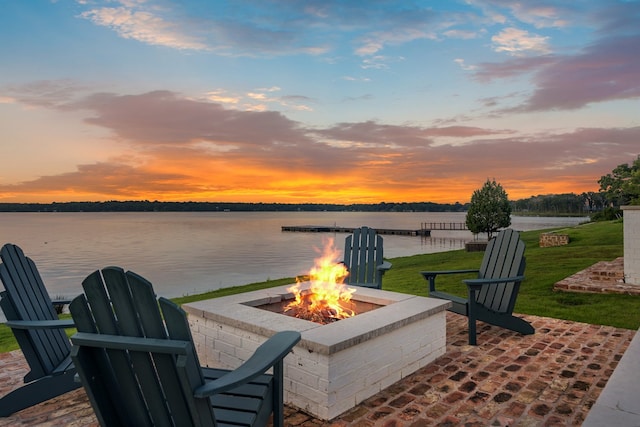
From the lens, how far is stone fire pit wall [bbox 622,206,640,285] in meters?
7.62

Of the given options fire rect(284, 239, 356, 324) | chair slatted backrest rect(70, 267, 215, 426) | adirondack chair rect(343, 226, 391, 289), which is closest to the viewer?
chair slatted backrest rect(70, 267, 215, 426)

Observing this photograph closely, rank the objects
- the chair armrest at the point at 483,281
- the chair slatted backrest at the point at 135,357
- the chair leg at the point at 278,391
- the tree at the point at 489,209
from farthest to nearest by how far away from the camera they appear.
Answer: the tree at the point at 489,209 < the chair armrest at the point at 483,281 < the chair leg at the point at 278,391 < the chair slatted backrest at the point at 135,357

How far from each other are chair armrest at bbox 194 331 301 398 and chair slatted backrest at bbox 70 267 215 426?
68mm

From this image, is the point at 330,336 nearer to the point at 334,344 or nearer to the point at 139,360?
the point at 334,344

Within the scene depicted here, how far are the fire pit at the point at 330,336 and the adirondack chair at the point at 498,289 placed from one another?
22.3 inches

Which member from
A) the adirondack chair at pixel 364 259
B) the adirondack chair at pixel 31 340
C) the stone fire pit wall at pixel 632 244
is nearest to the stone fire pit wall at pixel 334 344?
the adirondack chair at pixel 31 340

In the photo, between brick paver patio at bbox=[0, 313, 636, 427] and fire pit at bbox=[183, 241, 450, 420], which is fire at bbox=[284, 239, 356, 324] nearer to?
fire pit at bbox=[183, 241, 450, 420]

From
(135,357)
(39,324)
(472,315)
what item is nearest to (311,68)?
(472,315)

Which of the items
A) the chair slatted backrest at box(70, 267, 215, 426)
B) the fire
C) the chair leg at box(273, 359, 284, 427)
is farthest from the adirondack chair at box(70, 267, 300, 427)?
the fire

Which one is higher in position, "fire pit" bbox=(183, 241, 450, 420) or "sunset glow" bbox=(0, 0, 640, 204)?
"sunset glow" bbox=(0, 0, 640, 204)

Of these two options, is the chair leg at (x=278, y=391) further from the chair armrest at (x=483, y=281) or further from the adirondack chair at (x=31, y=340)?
the chair armrest at (x=483, y=281)

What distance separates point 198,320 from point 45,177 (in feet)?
117

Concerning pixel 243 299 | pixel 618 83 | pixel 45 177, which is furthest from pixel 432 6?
pixel 45 177

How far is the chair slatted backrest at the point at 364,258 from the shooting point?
6254mm
